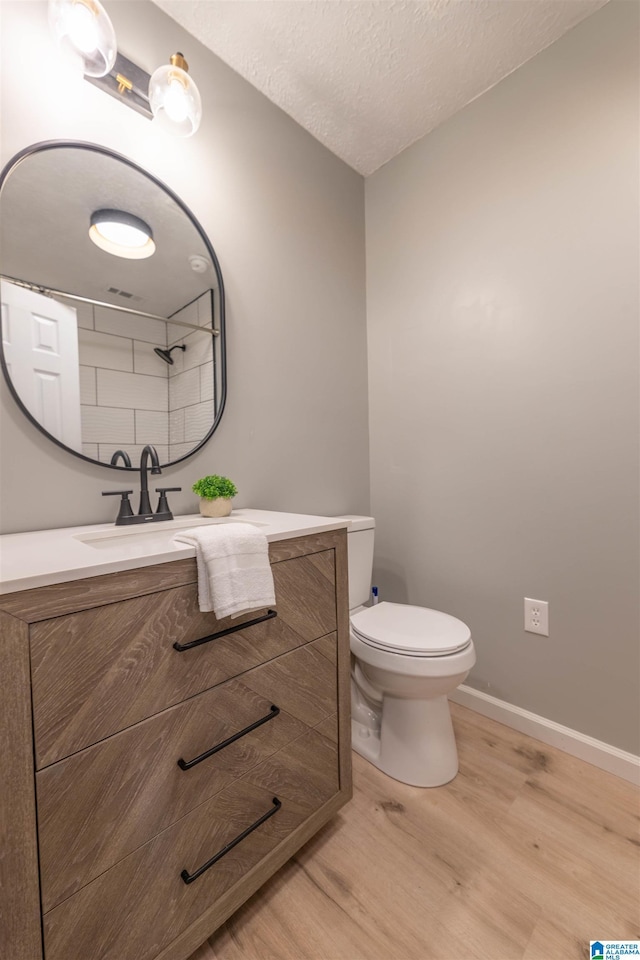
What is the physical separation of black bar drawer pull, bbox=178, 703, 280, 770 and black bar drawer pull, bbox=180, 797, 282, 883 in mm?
199

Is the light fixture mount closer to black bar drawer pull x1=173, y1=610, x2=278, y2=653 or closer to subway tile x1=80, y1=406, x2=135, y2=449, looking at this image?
subway tile x1=80, y1=406, x2=135, y2=449

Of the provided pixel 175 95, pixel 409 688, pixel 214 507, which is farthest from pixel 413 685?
pixel 175 95

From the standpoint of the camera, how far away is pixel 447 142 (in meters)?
1.64

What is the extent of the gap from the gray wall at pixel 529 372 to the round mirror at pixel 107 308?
0.96 meters

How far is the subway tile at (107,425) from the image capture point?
1102 millimetres

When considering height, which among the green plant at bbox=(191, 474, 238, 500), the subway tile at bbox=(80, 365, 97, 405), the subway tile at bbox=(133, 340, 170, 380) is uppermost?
the subway tile at bbox=(133, 340, 170, 380)

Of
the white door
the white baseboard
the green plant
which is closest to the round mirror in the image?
the white door

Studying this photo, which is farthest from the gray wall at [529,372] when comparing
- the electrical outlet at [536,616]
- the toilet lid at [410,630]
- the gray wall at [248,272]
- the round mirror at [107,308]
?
the round mirror at [107,308]

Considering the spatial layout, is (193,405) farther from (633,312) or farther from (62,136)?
(633,312)

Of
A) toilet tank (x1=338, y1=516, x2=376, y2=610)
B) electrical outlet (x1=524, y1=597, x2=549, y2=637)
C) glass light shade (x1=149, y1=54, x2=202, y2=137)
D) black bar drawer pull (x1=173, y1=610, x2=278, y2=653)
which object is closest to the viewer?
black bar drawer pull (x1=173, y1=610, x2=278, y2=653)

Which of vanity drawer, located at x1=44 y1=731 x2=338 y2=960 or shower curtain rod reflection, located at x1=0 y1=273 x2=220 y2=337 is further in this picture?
shower curtain rod reflection, located at x1=0 y1=273 x2=220 y2=337

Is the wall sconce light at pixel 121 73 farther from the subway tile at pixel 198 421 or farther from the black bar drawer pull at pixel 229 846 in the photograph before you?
the black bar drawer pull at pixel 229 846

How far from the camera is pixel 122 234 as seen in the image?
117 centimetres

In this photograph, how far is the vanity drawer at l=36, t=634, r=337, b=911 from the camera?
59cm
